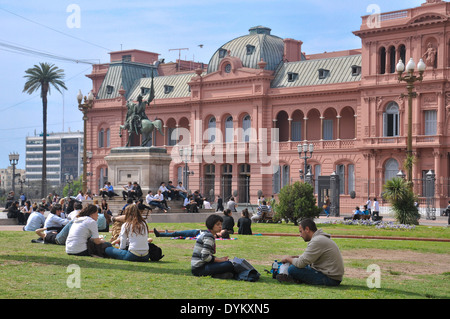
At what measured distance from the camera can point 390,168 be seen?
58.6 m

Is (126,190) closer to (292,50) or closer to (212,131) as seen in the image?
(212,131)

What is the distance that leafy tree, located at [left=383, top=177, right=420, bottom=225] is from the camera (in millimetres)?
30766

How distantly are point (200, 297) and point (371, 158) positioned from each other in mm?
50005

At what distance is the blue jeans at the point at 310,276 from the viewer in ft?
40.1

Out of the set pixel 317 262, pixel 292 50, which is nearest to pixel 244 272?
pixel 317 262

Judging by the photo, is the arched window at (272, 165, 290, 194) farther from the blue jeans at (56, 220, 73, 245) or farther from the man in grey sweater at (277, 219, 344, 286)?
the man in grey sweater at (277, 219, 344, 286)

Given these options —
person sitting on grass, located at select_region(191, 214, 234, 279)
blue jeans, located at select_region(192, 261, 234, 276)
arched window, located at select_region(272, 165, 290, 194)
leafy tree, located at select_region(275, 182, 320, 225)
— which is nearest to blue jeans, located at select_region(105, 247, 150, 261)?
person sitting on grass, located at select_region(191, 214, 234, 279)

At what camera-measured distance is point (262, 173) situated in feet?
218

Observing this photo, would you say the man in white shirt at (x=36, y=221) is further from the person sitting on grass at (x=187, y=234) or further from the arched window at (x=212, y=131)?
the arched window at (x=212, y=131)

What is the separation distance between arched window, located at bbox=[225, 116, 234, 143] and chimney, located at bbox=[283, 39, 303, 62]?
748 cm

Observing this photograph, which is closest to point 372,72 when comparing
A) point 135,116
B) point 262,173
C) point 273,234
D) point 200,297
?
point 262,173

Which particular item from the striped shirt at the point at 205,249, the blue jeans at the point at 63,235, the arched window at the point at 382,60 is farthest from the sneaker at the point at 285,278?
the arched window at the point at 382,60

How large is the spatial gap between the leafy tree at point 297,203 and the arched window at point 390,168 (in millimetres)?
27377

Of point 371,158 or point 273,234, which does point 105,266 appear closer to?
point 273,234
